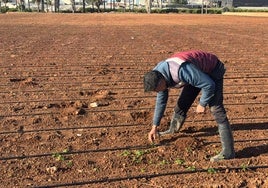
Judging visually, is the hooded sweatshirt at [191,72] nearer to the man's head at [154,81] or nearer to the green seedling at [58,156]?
the man's head at [154,81]

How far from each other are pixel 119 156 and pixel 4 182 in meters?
1.30

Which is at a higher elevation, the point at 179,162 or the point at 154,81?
the point at 154,81

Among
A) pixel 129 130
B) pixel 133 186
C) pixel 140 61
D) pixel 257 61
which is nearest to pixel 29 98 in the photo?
pixel 129 130

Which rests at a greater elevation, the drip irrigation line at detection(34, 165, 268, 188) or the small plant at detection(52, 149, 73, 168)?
the small plant at detection(52, 149, 73, 168)

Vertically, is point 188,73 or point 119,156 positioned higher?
point 188,73

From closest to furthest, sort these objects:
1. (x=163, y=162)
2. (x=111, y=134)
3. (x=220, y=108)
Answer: (x=220, y=108)
(x=163, y=162)
(x=111, y=134)

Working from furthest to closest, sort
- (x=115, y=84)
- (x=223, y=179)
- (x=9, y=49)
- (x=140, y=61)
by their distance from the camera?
(x=9, y=49)
(x=140, y=61)
(x=115, y=84)
(x=223, y=179)

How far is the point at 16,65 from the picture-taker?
11438 mm

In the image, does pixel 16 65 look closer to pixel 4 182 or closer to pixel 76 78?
pixel 76 78

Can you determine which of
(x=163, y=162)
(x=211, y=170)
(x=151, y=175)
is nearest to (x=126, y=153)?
(x=163, y=162)

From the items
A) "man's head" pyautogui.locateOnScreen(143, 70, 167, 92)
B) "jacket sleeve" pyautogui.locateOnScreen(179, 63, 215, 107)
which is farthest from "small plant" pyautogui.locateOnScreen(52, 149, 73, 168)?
"jacket sleeve" pyautogui.locateOnScreen(179, 63, 215, 107)

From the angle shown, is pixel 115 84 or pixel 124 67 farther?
pixel 124 67

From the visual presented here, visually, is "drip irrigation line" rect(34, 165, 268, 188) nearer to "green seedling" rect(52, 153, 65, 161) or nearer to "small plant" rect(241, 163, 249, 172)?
"small plant" rect(241, 163, 249, 172)

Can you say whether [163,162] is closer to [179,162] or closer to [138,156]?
[179,162]
